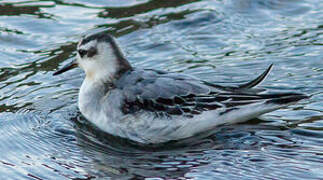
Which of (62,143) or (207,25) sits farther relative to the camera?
(207,25)

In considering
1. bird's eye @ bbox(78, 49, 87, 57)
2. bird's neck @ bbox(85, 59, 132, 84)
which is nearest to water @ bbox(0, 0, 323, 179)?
bird's neck @ bbox(85, 59, 132, 84)

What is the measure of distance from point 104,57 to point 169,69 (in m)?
1.77

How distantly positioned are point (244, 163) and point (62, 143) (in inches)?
91.2

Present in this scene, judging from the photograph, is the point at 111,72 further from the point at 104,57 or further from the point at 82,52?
the point at 82,52

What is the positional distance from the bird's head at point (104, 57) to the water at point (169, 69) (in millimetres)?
697

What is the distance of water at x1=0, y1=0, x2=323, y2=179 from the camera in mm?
7133

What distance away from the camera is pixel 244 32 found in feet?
36.9

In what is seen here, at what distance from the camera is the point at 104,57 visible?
27.9 ft

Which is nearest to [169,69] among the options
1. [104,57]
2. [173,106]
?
[104,57]

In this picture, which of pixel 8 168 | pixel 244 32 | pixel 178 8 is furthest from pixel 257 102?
pixel 178 8

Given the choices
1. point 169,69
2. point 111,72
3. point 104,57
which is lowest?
point 169,69

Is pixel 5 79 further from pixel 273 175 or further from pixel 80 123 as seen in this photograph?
pixel 273 175

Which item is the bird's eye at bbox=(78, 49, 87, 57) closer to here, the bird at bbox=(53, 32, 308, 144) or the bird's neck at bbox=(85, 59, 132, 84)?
the bird's neck at bbox=(85, 59, 132, 84)

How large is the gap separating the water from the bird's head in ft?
2.29
